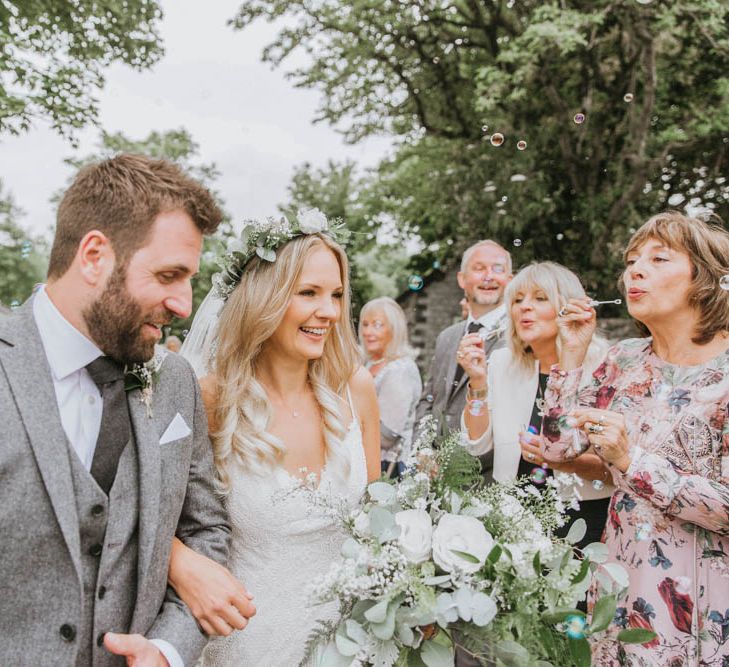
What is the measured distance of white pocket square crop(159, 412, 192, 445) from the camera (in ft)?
6.14

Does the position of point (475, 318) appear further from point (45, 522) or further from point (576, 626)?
point (45, 522)

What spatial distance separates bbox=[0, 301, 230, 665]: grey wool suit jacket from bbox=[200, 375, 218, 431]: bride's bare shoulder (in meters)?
0.70

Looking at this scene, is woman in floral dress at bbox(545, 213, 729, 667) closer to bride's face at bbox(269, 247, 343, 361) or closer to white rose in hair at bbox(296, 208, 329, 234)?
bride's face at bbox(269, 247, 343, 361)

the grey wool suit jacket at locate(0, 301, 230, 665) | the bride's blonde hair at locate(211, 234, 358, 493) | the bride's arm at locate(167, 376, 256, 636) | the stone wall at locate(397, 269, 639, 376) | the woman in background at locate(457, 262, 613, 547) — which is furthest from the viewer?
the stone wall at locate(397, 269, 639, 376)

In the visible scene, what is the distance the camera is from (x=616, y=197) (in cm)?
1356

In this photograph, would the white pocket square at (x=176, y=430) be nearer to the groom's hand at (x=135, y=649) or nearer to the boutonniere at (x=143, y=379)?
the boutonniere at (x=143, y=379)

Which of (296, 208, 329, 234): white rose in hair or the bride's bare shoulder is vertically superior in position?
(296, 208, 329, 234): white rose in hair

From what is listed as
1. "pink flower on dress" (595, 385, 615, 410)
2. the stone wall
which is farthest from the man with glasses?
the stone wall

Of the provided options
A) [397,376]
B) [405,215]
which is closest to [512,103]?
[405,215]

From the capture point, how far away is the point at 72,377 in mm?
1761

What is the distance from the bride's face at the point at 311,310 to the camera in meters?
2.59

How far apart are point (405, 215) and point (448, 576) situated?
643 inches

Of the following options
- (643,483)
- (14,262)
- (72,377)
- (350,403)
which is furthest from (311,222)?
(14,262)

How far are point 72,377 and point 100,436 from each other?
172 mm
